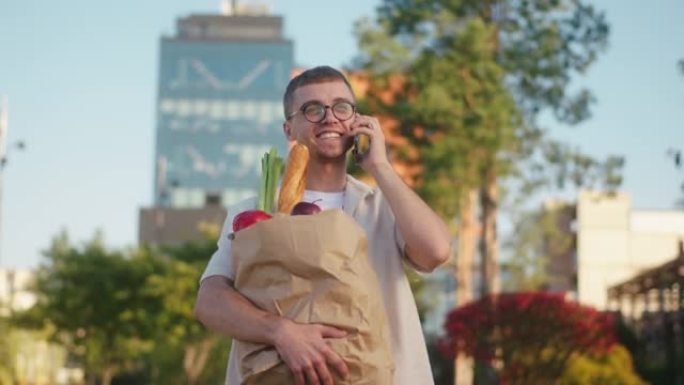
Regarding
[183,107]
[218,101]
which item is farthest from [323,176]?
[218,101]

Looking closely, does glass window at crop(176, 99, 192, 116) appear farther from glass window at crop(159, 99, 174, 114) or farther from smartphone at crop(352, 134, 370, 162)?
smartphone at crop(352, 134, 370, 162)

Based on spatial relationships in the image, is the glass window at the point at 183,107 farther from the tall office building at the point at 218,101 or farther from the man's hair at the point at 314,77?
the man's hair at the point at 314,77

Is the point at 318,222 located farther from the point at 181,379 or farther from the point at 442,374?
the point at 181,379

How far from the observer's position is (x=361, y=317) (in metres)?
2.64

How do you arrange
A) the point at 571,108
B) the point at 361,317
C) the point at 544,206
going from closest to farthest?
the point at 361,317 → the point at 571,108 → the point at 544,206

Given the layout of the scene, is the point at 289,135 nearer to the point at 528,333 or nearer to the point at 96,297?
the point at 528,333

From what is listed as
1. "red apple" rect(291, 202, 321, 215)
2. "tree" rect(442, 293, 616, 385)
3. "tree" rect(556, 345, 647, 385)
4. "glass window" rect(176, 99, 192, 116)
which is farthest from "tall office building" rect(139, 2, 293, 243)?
"red apple" rect(291, 202, 321, 215)

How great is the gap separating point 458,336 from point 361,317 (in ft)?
58.6

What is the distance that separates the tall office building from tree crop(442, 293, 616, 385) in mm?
146585

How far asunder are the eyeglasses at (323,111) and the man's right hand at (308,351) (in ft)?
1.88

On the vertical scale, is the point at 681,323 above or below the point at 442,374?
above

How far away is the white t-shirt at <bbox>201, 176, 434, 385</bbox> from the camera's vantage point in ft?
9.63

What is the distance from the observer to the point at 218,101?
568ft

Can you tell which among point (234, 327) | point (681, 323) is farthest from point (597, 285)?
point (234, 327)
